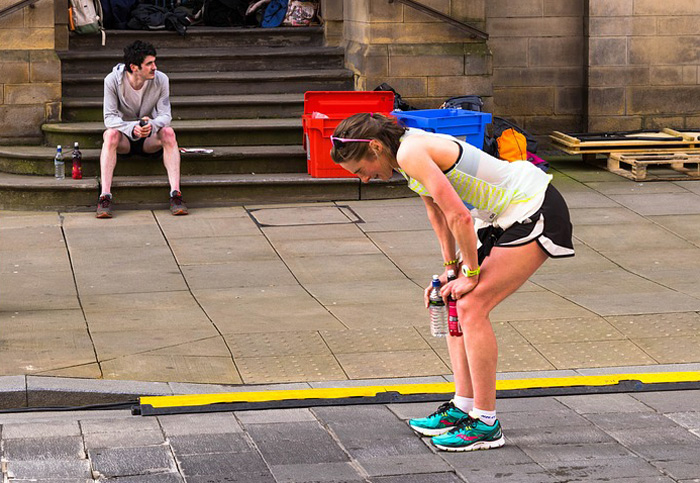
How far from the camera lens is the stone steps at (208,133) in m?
13.0

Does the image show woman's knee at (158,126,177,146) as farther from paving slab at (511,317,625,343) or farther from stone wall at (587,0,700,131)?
stone wall at (587,0,700,131)

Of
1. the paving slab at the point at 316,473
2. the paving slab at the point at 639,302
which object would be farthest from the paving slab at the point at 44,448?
the paving slab at the point at 639,302

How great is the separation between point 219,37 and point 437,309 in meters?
9.86

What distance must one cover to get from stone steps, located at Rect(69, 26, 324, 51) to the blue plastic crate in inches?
122

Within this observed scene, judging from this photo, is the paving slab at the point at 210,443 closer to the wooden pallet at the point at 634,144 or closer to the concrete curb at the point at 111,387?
the concrete curb at the point at 111,387

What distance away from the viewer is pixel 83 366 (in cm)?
713

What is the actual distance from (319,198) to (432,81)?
2185 mm

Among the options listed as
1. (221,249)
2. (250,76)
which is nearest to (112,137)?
(221,249)

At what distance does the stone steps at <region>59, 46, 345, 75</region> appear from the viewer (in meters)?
14.6

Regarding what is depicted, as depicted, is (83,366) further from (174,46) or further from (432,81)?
(174,46)

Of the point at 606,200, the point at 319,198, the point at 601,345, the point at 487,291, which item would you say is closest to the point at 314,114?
the point at 319,198

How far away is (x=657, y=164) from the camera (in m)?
14.0

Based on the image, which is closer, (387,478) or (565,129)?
(387,478)

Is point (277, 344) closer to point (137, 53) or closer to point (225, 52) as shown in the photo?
point (137, 53)
